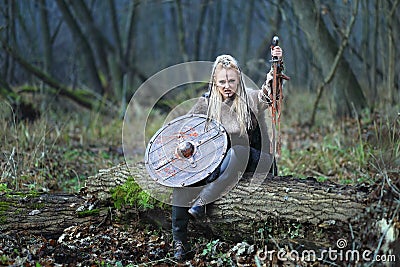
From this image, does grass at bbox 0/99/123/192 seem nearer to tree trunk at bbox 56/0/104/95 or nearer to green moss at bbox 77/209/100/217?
green moss at bbox 77/209/100/217

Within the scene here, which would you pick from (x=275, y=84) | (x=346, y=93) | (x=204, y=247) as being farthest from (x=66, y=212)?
(x=346, y=93)

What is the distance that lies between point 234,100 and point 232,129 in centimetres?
23

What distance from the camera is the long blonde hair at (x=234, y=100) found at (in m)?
3.71

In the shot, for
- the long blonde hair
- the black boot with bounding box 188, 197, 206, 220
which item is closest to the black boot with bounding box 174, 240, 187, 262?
the black boot with bounding box 188, 197, 206, 220

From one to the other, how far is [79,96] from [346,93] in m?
4.81

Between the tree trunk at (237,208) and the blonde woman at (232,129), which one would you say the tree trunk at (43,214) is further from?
the blonde woman at (232,129)

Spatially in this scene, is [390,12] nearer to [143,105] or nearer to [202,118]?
[202,118]

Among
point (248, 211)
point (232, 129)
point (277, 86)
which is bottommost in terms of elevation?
point (248, 211)

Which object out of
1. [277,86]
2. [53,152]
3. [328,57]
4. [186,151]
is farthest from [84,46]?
[277,86]

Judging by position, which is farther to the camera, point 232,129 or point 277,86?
point 232,129

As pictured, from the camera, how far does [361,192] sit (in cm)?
312

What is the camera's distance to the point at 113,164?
6.03 metres

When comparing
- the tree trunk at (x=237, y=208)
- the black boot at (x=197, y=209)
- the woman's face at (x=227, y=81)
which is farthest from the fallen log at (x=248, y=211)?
the woman's face at (x=227, y=81)

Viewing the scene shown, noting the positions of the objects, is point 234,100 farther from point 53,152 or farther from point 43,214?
point 53,152
